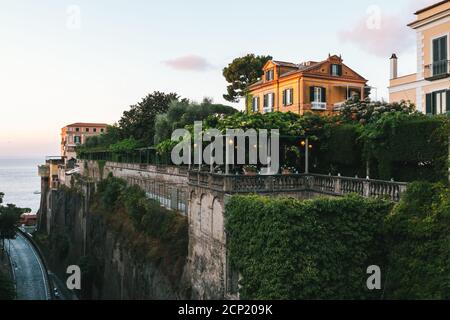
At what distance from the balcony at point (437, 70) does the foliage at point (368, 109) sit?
2.17 metres

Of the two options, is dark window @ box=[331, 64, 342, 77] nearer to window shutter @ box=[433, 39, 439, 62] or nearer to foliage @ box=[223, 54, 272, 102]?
window shutter @ box=[433, 39, 439, 62]

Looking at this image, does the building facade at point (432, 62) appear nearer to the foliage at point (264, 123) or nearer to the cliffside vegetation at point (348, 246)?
the foliage at point (264, 123)

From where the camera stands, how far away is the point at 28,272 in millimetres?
52156

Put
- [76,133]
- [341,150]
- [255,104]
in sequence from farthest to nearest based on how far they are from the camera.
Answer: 1. [76,133]
2. [255,104]
3. [341,150]

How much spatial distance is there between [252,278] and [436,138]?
10.2m

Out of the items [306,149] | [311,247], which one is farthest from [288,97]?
[311,247]

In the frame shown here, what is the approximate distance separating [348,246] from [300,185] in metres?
5.54

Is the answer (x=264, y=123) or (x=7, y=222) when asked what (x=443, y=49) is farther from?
(x=7, y=222)

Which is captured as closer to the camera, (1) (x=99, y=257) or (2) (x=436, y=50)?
(2) (x=436, y=50)

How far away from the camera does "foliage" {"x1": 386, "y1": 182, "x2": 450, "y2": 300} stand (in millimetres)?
12680

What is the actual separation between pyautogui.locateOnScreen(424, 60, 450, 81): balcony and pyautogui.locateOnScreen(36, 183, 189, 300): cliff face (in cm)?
1968
